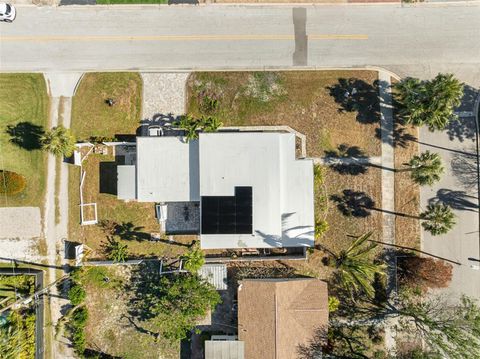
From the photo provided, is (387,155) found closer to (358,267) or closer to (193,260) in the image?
(358,267)

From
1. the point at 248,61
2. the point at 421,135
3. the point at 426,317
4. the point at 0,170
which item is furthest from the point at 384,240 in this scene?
the point at 0,170

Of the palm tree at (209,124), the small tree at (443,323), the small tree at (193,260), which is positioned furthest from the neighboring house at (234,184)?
the small tree at (443,323)

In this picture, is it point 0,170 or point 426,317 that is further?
point 0,170

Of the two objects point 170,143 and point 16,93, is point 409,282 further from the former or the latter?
point 16,93

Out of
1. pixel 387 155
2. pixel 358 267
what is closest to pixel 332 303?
pixel 358 267

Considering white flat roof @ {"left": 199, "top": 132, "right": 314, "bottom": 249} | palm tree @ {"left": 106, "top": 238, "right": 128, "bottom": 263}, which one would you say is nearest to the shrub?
white flat roof @ {"left": 199, "top": 132, "right": 314, "bottom": 249}

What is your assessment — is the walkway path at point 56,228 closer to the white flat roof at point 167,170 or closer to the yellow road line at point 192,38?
the yellow road line at point 192,38
